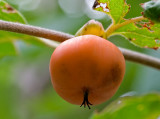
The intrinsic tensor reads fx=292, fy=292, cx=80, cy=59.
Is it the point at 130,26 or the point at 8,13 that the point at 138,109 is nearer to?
the point at 130,26

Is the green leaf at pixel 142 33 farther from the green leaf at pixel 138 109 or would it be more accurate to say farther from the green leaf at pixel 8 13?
the green leaf at pixel 8 13

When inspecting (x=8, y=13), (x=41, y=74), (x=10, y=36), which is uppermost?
(x=8, y=13)

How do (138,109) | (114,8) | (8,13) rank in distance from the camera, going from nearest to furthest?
(138,109)
(114,8)
(8,13)

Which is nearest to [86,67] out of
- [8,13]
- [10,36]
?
[8,13]

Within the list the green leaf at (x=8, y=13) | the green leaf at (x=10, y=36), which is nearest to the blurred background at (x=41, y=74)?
the green leaf at (x=10, y=36)

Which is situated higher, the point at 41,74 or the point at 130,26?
the point at 130,26

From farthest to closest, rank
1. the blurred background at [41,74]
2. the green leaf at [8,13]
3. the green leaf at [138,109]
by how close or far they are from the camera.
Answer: the blurred background at [41,74] → the green leaf at [8,13] → the green leaf at [138,109]
